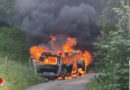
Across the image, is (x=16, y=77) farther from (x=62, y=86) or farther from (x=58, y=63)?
(x=58, y=63)

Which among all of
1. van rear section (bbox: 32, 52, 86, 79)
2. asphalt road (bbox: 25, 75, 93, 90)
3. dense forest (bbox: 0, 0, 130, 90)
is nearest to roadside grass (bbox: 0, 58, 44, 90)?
dense forest (bbox: 0, 0, 130, 90)

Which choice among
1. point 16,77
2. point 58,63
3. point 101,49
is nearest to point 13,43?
point 58,63

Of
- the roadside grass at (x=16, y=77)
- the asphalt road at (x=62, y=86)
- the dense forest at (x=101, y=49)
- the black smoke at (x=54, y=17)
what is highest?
the black smoke at (x=54, y=17)

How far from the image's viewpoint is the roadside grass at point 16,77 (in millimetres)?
11745

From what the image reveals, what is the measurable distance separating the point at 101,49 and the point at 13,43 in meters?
7.81

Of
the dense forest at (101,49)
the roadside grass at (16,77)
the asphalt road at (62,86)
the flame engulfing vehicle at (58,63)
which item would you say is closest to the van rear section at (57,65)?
the flame engulfing vehicle at (58,63)

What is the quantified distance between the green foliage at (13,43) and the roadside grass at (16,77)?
3.72 feet

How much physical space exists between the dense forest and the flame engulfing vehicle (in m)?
0.95

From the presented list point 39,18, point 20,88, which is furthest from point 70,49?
point 20,88

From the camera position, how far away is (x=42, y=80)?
1540 centimetres

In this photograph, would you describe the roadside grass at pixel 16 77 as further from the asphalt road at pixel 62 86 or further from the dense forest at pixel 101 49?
the asphalt road at pixel 62 86

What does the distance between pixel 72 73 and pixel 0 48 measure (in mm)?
5979

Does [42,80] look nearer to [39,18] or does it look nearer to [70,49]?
[70,49]

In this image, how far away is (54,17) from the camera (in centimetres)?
1994
